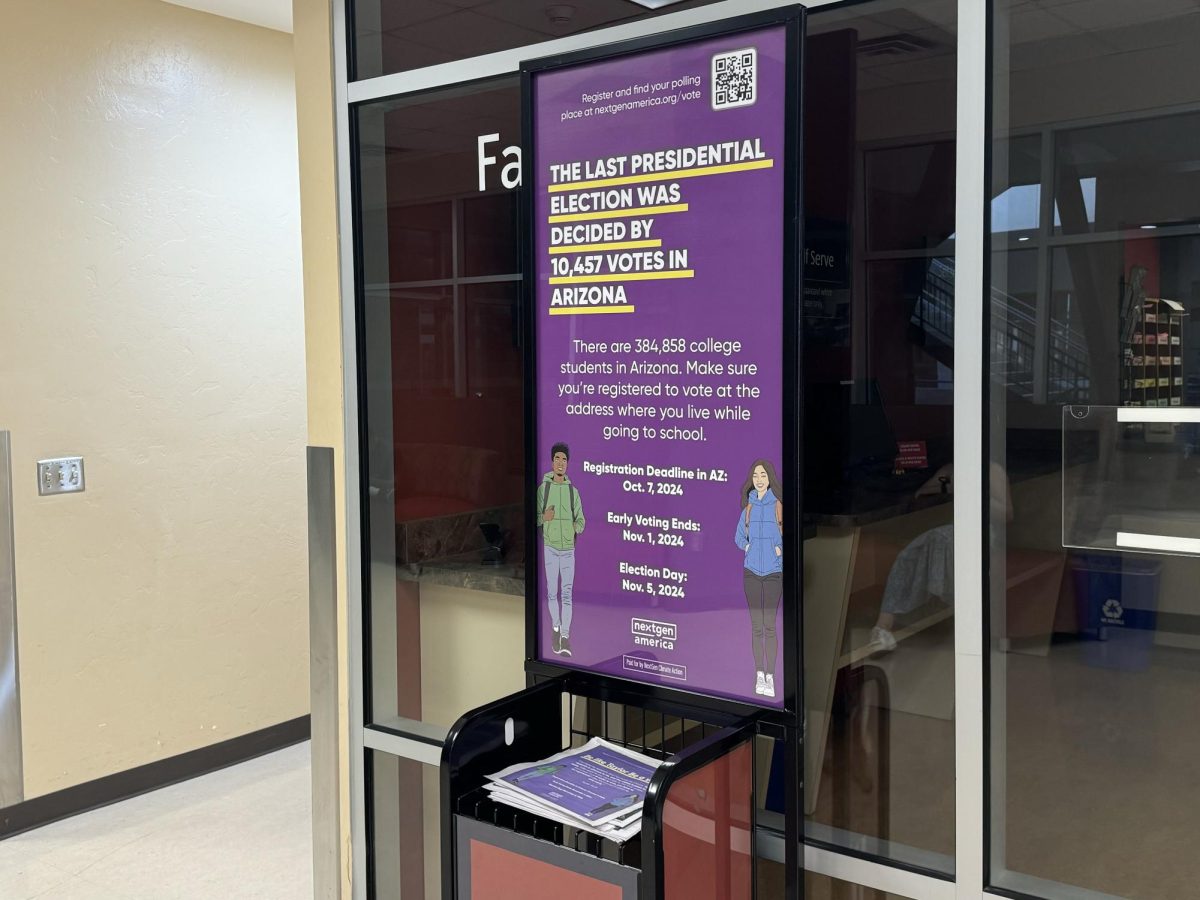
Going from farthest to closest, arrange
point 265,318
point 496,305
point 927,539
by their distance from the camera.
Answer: point 265,318
point 496,305
point 927,539

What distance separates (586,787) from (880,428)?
2.62 ft

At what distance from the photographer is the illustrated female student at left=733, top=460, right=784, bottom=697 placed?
6.09 ft

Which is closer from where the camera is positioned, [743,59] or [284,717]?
[743,59]

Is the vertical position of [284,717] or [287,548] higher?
[287,548]

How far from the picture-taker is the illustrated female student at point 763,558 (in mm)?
1856

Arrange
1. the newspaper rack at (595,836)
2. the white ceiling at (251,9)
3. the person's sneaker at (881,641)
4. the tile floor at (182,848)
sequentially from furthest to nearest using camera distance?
1. the white ceiling at (251,9)
2. the tile floor at (182,848)
3. the person's sneaker at (881,641)
4. the newspaper rack at (595,836)

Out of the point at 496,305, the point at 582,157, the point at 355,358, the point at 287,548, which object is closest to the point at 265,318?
the point at 287,548

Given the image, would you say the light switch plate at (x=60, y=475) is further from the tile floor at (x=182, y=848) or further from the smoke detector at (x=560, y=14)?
the smoke detector at (x=560, y=14)

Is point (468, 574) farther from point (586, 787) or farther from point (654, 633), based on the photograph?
point (586, 787)

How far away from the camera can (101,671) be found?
410 cm

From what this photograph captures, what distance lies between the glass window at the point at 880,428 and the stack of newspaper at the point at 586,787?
14.6 inches

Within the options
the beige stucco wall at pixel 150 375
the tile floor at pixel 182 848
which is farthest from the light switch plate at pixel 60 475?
the tile floor at pixel 182 848

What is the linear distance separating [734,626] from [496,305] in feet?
3.30

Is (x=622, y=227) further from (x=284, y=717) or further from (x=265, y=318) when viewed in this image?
(x=284, y=717)
